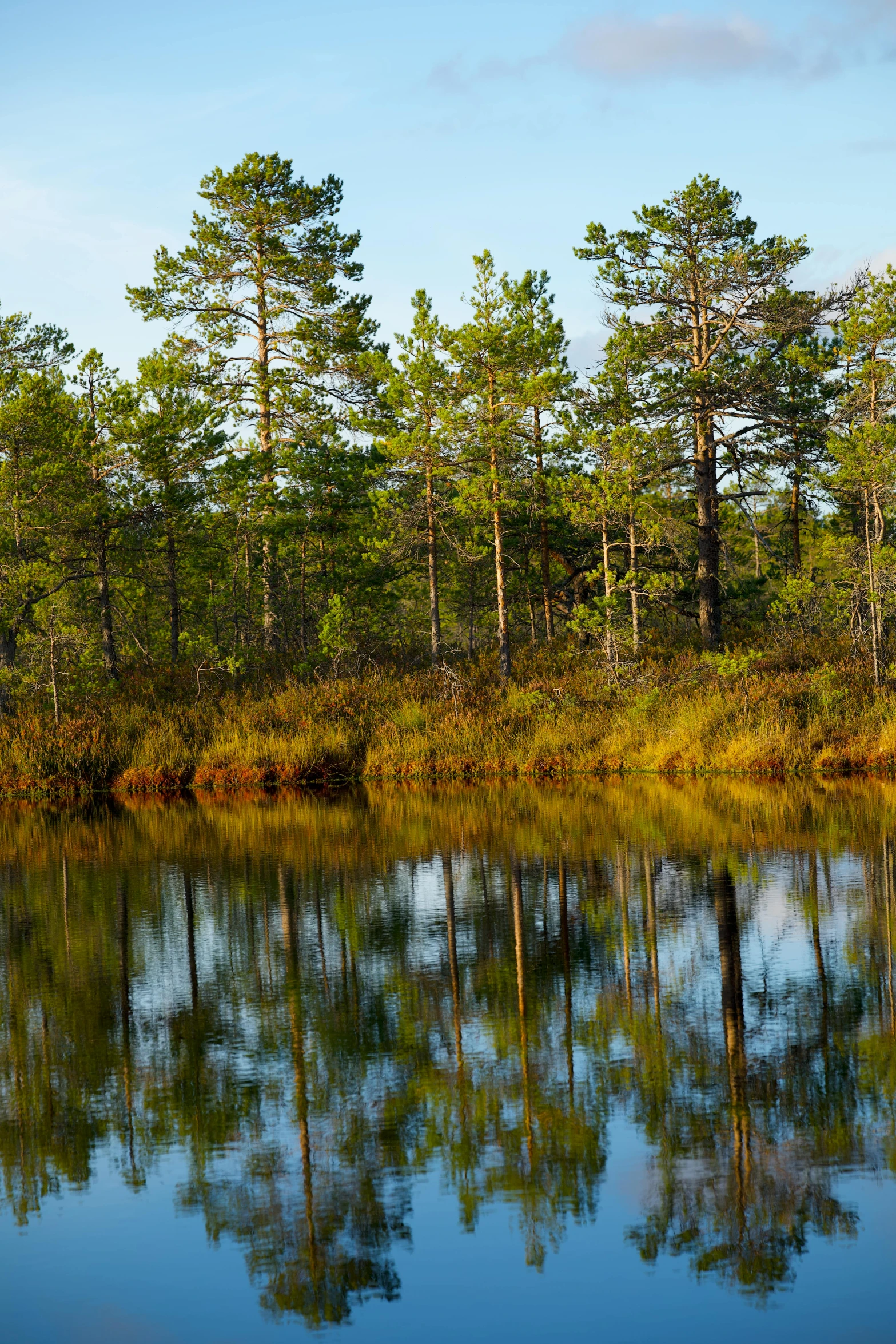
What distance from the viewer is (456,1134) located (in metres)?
6.80

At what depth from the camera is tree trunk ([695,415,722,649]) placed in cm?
3372

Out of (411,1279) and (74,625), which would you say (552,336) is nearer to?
(74,625)

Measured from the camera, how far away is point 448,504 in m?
33.4

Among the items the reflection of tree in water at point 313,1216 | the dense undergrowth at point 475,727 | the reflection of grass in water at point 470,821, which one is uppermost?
the dense undergrowth at point 475,727

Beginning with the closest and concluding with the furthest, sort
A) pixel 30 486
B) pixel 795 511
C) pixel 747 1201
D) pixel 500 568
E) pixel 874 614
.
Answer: pixel 747 1201, pixel 874 614, pixel 500 568, pixel 30 486, pixel 795 511

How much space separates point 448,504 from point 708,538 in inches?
274

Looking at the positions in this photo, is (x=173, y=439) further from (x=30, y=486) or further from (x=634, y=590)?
(x=634, y=590)

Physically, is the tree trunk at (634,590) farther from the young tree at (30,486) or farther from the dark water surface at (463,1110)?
the dark water surface at (463,1110)

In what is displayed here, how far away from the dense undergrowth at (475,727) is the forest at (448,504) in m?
0.09

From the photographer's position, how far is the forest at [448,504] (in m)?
29.2

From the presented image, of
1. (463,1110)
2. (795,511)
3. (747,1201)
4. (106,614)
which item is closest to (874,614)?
(795,511)

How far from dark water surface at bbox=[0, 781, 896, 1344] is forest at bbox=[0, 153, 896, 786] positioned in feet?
48.7

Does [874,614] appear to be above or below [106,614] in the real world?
below

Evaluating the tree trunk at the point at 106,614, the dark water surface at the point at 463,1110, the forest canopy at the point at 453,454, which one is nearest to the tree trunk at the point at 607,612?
the forest canopy at the point at 453,454
